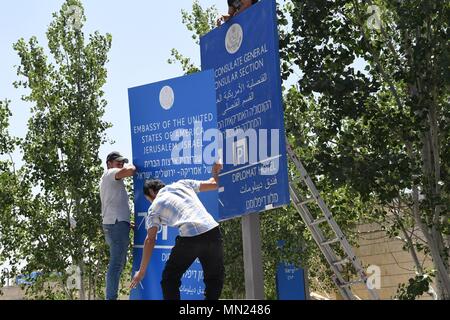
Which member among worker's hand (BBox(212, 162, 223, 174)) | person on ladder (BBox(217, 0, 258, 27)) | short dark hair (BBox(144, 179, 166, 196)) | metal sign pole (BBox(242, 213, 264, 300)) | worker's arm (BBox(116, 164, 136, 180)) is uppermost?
person on ladder (BBox(217, 0, 258, 27))

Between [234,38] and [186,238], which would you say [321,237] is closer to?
[234,38]

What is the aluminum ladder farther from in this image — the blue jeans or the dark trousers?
the dark trousers

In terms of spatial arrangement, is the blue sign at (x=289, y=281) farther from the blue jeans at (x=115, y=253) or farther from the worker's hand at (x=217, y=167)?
the worker's hand at (x=217, y=167)

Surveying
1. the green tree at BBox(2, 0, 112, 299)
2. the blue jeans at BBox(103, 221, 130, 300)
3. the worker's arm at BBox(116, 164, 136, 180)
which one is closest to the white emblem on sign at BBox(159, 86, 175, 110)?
the worker's arm at BBox(116, 164, 136, 180)

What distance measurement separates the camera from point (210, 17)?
21641 millimetres

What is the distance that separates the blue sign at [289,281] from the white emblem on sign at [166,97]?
12.4 meters

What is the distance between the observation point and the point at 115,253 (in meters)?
9.40

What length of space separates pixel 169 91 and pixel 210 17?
1232cm

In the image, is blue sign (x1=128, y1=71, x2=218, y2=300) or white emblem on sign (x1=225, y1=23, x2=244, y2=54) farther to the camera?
blue sign (x1=128, y1=71, x2=218, y2=300)

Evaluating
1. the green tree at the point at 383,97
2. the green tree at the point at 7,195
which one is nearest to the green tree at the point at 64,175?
the green tree at the point at 7,195

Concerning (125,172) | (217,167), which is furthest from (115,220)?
(217,167)

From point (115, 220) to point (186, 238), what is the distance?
1788 millimetres

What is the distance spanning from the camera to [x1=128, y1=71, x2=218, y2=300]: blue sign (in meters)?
9.13

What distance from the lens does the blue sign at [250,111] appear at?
836cm
